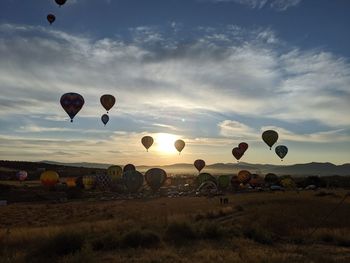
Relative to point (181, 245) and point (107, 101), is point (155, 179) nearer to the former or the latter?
point (107, 101)

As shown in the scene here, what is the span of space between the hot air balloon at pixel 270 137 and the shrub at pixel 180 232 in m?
48.8

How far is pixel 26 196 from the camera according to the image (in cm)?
6881

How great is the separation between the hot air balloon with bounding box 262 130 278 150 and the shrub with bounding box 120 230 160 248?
2006 inches

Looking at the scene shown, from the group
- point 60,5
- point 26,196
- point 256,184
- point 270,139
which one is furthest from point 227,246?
point 256,184

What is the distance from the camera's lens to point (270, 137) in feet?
219

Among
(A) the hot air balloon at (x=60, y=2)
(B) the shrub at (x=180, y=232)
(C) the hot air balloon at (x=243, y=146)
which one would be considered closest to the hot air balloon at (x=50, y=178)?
(C) the hot air balloon at (x=243, y=146)

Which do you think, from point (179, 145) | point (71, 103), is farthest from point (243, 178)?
point (71, 103)

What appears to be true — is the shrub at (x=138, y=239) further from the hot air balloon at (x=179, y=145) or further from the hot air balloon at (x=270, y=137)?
the hot air balloon at (x=179, y=145)

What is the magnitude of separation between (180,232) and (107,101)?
38.3m

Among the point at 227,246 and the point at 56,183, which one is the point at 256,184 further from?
the point at 227,246

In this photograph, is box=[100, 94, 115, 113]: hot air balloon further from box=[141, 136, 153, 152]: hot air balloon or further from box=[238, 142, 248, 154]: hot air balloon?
box=[238, 142, 248, 154]: hot air balloon

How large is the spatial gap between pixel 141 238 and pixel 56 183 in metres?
65.7

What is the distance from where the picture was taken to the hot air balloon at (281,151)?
85312 millimetres

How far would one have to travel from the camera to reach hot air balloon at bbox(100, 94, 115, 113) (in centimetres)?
5542
